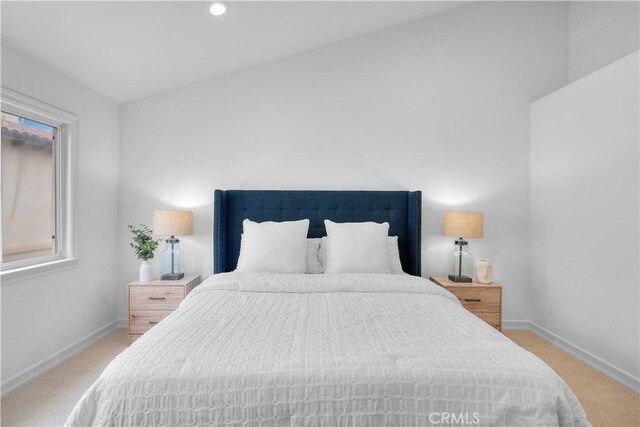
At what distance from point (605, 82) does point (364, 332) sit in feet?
8.75

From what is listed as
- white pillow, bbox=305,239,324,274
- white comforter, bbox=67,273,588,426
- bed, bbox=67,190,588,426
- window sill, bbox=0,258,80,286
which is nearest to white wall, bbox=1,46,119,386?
window sill, bbox=0,258,80,286

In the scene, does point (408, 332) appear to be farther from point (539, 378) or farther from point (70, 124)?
point (70, 124)

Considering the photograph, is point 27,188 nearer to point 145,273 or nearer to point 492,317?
point 145,273

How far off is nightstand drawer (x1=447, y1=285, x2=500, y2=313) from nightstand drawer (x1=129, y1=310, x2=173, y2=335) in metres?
2.52

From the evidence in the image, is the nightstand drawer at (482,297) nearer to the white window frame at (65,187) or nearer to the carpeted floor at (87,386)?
the carpeted floor at (87,386)

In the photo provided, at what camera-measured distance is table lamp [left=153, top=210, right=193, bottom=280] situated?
3025 mm

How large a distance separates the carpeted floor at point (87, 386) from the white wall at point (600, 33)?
2.64 m

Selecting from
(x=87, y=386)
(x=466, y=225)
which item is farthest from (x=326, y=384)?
(x=466, y=225)

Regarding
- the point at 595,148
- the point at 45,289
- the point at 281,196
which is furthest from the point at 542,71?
the point at 45,289

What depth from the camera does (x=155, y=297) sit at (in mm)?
2918

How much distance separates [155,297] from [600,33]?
460 centimetres

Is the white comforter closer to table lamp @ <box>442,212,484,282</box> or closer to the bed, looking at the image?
the bed

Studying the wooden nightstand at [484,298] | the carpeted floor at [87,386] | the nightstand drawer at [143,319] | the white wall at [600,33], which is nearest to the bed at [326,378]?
the carpeted floor at [87,386]

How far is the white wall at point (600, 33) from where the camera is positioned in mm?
2918
